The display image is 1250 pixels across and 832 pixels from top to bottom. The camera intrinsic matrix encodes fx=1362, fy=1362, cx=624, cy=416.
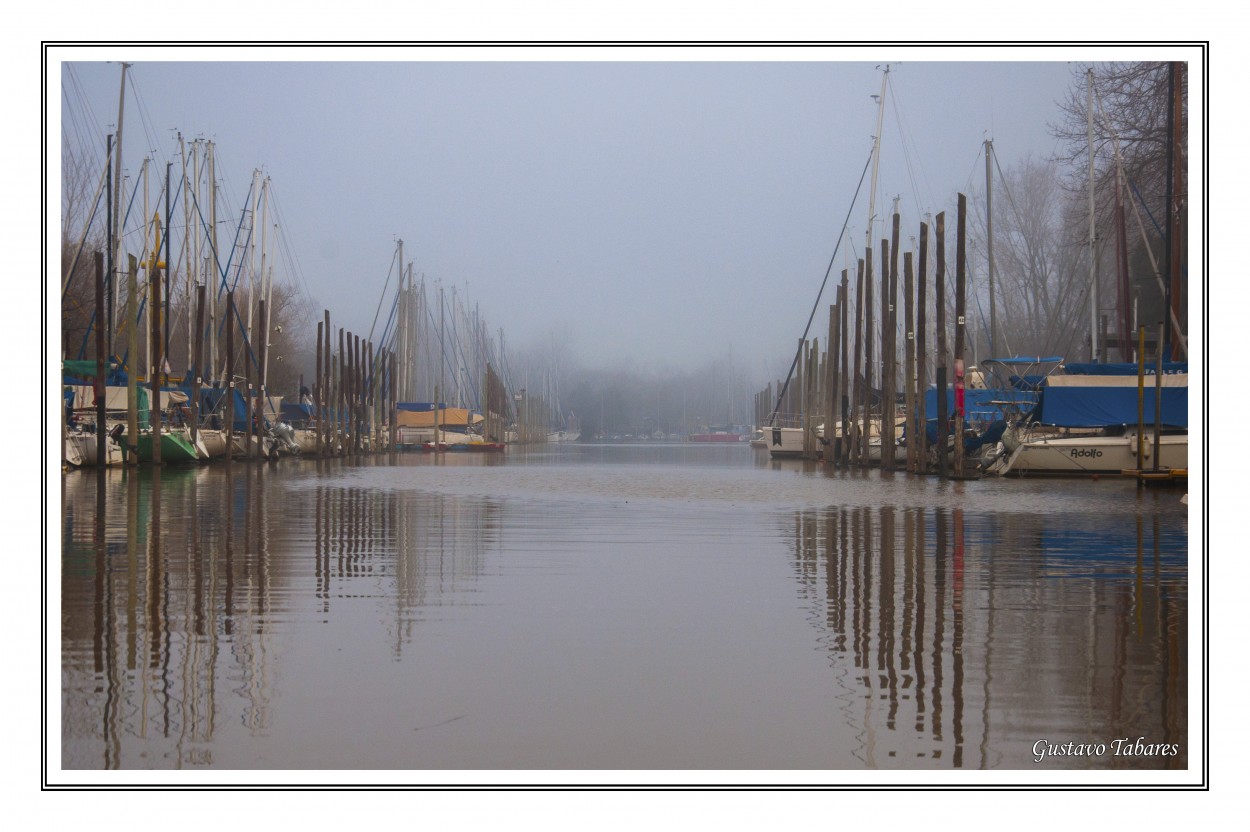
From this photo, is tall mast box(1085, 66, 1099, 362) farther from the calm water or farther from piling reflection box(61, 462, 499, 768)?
piling reflection box(61, 462, 499, 768)

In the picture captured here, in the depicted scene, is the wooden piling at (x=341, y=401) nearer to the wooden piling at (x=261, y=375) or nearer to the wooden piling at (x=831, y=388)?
the wooden piling at (x=261, y=375)

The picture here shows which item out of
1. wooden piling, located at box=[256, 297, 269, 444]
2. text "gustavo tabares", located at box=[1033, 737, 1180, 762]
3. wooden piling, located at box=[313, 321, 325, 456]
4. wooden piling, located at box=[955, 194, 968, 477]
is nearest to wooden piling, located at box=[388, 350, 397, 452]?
wooden piling, located at box=[313, 321, 325, 456]

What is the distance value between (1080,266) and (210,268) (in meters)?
31.1

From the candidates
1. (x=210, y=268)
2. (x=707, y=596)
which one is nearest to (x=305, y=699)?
(x=707, y=596)

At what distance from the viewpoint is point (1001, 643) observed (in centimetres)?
788

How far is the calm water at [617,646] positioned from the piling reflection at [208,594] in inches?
1.2

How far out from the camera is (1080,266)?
48.5m

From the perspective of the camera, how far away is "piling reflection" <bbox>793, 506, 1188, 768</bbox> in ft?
18.6

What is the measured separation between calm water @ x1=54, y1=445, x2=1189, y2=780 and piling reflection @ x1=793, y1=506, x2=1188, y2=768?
0.03 m

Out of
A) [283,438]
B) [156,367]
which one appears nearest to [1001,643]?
[156,367]

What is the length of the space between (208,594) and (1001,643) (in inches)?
217

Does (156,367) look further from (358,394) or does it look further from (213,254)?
(358,394)

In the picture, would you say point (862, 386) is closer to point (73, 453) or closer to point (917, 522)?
point (73, 453)

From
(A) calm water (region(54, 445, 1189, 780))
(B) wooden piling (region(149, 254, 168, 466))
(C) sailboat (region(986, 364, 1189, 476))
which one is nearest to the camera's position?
(A) calm water (region(54, 445, 1189, 780))
